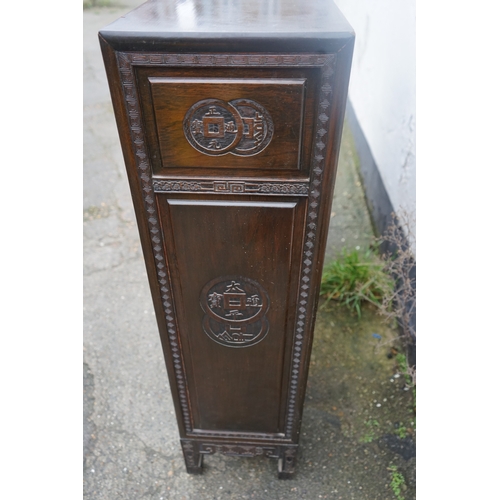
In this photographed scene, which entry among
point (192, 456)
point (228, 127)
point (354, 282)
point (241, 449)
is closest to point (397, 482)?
point (241, 449)

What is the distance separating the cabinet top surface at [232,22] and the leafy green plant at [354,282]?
1388 mm

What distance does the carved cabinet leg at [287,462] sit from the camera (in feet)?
4.70

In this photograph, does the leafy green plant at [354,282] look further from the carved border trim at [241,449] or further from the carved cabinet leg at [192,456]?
the carved cabinet leg at [192,456]

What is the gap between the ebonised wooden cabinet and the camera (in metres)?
0.78

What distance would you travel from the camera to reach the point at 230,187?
0.92m

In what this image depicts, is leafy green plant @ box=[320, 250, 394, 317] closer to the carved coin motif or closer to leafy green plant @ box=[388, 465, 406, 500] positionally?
leafy green plant @ box=[388, 465, 406, 500]

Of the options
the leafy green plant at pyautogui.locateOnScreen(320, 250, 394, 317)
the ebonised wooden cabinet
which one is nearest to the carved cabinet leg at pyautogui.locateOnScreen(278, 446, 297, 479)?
the ebonised wooden cabinet

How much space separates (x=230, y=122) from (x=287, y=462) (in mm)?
1135

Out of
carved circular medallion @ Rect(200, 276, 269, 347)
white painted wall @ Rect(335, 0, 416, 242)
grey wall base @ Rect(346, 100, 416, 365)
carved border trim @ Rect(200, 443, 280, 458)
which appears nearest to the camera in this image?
carved circular medallion @ Rect(200, 276, 269, 347)

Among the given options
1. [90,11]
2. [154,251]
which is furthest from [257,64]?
[90,11]

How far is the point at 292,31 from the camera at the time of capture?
759 mm

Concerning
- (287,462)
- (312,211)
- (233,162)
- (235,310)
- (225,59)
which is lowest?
(287,462)

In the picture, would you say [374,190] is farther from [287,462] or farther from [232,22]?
[232,22]

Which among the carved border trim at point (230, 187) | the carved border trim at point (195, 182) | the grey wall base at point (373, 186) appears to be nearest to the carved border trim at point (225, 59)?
the carved border trim at point (195, 182)
